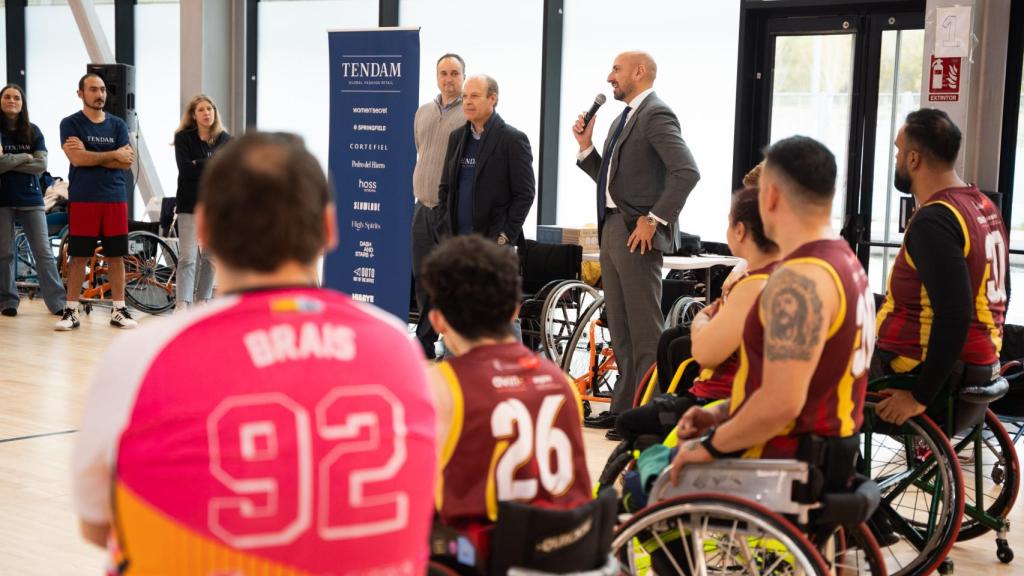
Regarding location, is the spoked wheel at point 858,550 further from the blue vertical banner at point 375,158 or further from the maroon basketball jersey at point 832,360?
the blue vertical banner at point 375,158

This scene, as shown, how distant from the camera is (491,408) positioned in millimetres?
1944

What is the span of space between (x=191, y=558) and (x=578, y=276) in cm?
498

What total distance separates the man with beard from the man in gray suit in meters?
1.56

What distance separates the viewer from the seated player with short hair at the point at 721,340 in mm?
2838

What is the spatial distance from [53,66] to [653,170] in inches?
314

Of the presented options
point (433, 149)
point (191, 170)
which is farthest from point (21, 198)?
point (433, 149)

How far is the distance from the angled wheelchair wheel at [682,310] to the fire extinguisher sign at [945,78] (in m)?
1.65

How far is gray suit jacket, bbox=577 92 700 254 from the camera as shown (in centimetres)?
486

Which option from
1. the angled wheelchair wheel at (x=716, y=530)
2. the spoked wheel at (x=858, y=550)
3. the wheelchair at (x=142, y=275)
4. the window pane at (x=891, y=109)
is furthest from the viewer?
the wheelchair at (x=142, y=275)

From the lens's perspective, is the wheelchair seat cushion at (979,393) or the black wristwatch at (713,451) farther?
the wheelchair seat cushion at (979,393)

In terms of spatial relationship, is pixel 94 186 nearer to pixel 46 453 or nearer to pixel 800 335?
pixel 46 453

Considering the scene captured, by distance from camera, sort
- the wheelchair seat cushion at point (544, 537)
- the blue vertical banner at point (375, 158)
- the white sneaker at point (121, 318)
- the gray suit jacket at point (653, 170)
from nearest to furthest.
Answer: the wheelchair seat cushion at point (544, 537) → the gray suit jacket at point (653, 170) → the blue vertical banner at point (375, 158) → the white sneaker at point (121, 318)

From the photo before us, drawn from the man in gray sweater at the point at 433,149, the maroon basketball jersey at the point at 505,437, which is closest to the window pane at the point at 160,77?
the man in gray sweater at the point at 433,149

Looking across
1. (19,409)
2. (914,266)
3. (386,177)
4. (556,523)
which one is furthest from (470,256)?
(386,177)
